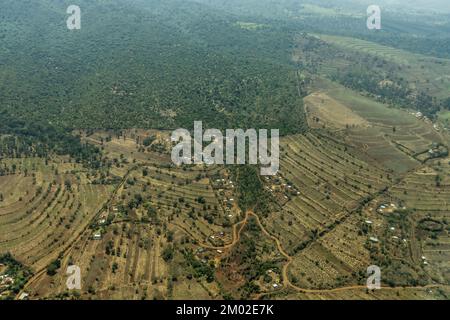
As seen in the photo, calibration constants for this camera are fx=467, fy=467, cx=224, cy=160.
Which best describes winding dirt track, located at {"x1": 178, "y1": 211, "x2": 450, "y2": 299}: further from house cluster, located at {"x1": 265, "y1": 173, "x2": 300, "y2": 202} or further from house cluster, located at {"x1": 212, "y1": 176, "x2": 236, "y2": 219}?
house cluster, located at {"x1": 265, "y1": 173, "x2": 300, "y2": 202}

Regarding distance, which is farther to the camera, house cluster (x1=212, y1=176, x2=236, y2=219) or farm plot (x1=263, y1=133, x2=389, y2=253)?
house cluster (x1=212, y1=176, x2=236, y2=219)

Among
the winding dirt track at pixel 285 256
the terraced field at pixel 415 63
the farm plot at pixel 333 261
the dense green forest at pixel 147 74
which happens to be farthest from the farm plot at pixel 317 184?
the terraced field at pixel 415 63

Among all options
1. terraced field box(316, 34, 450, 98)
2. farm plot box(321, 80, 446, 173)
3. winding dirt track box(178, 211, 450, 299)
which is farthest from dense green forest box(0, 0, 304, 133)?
winding dirt track box(178, 211, 450, 299)

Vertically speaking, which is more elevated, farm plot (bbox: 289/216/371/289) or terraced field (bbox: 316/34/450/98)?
terraced field (bbox: 316/34/450/98)

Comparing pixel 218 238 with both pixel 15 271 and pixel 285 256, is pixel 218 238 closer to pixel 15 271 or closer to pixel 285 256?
pixel 285 256

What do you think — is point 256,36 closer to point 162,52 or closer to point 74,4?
point 162,52

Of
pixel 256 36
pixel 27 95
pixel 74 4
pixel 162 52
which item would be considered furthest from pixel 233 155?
pixel 74 4

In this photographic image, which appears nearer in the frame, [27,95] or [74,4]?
[27,95]

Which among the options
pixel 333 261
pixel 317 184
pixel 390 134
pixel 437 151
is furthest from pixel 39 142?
pixel 437 151

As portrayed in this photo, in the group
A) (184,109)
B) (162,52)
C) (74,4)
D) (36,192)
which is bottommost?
(36,192)

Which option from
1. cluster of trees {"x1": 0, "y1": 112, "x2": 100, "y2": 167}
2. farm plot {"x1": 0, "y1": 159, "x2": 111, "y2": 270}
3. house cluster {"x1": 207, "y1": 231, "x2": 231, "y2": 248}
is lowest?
house cluster {"x1": 207, "y1": 231, "x2": 231, "y2": 248}

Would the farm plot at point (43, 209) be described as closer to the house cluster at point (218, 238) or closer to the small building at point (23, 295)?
the small building at point (23, 295)
